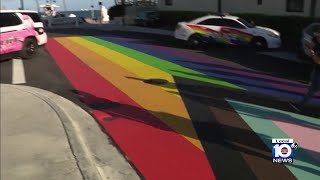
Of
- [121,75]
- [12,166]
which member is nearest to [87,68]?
[121,75]

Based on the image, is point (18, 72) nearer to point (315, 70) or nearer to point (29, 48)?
point (29, 48)

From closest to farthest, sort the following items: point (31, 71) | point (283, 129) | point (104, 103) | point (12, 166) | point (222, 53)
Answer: point (12, 166), point (283, 129), point (104, 103), point (31, 71), point (222, 53)

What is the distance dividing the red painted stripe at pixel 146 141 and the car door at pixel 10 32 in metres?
4.71

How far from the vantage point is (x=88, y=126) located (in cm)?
902

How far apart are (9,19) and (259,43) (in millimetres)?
10708

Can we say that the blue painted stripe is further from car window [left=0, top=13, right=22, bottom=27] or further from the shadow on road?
car window [left=0, top=13, right=22, bottom=27]

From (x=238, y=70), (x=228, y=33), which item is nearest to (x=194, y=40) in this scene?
(x=228, y=33)

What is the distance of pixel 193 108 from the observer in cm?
1037

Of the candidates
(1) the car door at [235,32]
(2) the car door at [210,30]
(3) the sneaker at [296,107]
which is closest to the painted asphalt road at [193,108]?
(3) the sneaker at [296,107]

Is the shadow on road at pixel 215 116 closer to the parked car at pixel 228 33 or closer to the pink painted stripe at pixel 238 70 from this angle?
the pink painted stripe at pixel 238 70

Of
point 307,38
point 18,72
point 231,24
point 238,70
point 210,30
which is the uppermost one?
point 231,24

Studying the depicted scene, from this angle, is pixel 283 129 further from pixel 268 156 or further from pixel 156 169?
pixel 156 169

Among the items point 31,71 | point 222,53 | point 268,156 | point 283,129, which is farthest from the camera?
point 222,53

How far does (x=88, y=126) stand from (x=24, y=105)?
7.12 feet
